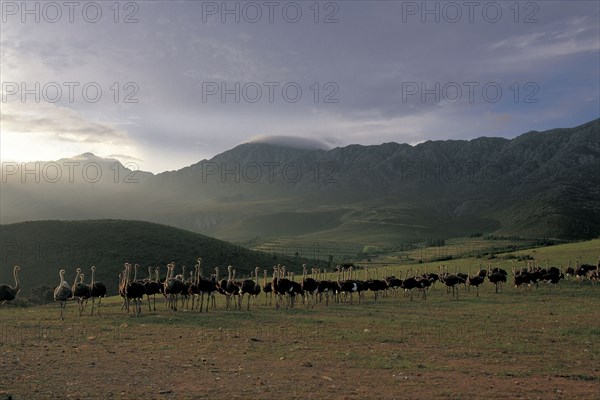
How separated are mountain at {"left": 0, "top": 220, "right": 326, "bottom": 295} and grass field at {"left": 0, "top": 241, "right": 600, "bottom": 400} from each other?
1713 inches

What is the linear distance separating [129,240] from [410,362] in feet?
248

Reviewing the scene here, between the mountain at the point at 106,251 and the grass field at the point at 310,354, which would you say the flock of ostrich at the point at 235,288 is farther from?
the mountain at the point at 106,251

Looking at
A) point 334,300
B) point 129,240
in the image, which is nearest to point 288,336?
point 334,300

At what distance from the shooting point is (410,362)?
16062 mm

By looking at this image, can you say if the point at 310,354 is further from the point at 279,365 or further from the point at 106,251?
the point at 106,251

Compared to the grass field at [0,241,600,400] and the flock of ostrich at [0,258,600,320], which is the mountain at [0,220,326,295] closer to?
the flock of ostrich at [0,258,600,320]

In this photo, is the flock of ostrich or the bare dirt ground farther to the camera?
the flock of ostrich

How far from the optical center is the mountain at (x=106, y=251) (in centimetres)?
7169

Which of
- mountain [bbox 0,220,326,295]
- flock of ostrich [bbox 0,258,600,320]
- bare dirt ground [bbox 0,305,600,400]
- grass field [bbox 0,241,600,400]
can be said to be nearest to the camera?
bare dirt ground [bbox 0,305,600,400]

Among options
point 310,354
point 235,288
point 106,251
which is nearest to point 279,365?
point 310,354

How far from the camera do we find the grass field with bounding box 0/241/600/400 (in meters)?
12.9

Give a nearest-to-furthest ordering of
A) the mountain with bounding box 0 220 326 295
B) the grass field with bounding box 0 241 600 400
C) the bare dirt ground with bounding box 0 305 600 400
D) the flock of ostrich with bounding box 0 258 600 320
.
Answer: the bare dirt ground with bounding box 0 305 600 400, the grass field with bounding box 0 241 600 400, the flock of ostrich with bounding box 0 258 600 320, the mountain with bounding box 0 220 326 295

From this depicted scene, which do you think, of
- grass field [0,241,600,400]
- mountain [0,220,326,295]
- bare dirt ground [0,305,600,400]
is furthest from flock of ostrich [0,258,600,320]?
mountain [0,220,326,295]

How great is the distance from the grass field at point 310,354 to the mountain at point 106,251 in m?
43.5
